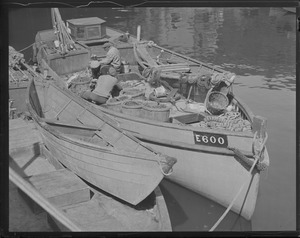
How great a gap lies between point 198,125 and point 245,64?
9.89 metres

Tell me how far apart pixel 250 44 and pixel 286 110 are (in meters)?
8.15

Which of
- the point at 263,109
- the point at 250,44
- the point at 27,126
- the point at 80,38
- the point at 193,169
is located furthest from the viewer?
the point at 250,44

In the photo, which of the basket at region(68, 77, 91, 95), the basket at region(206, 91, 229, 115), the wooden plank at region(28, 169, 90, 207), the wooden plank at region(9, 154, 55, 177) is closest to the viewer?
the wooden plank at region(28, 169, 90, 207)

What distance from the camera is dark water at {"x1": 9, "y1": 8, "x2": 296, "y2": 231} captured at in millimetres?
9195

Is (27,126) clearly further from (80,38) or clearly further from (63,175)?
(80,38)

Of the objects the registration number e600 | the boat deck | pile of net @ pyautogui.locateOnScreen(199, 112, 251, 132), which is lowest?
the boat deck

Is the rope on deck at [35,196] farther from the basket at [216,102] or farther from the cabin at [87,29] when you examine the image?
the cabin at [87,29]

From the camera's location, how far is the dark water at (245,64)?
30.2ft

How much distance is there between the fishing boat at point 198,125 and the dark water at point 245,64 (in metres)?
0.48

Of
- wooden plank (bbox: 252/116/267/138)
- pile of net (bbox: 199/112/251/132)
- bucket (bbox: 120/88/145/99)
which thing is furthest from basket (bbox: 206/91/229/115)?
bucket (bbox: 120/88/145/99)

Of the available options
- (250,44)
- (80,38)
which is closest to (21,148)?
(80,38)

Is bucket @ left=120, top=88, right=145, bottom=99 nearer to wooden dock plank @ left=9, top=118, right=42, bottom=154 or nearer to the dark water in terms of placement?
the dark water

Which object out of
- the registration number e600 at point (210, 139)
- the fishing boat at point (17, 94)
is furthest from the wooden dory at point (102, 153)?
the registration number e600 at point (210, 139)

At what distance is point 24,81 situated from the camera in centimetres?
1184
